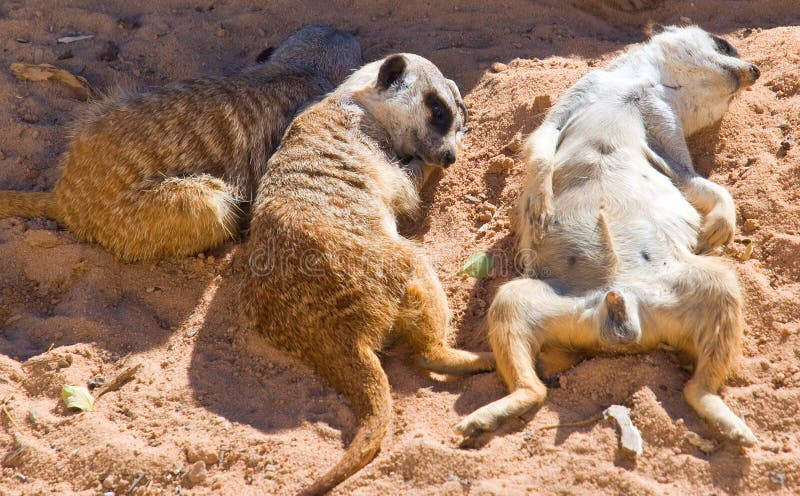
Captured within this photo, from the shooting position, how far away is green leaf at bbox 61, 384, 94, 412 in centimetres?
319

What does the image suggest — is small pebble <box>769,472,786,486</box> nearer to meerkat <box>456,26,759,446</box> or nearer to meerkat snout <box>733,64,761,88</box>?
meerkat <box>456,26,759,446</box>

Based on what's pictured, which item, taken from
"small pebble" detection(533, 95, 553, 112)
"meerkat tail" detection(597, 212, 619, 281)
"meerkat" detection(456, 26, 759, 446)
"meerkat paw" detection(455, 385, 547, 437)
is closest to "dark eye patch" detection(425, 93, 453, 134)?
"small pebble" detection(533, 95, 553, 112)

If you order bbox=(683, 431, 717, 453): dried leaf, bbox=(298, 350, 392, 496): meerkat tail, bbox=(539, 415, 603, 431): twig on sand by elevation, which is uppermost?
bbox=(683, 431, 717, 453): dried leaf

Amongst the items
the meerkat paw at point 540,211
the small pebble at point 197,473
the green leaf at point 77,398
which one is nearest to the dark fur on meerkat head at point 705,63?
the meerkat paw at point 540,211

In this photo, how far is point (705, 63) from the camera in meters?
3.92

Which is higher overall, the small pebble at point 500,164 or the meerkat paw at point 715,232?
the meerkat paw at point 715,232

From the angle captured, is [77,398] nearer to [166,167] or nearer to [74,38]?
[166,167]

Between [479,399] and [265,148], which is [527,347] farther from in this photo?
[265,148]

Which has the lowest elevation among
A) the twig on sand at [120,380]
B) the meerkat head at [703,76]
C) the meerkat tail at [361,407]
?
the twig on sand at [120,380]

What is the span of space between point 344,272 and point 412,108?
142cm

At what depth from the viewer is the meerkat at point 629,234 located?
2.95 m

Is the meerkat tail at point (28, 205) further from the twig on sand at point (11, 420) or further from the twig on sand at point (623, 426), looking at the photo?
the twig on sand at point (623, 426)

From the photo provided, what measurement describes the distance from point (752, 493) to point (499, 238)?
1.77 metres

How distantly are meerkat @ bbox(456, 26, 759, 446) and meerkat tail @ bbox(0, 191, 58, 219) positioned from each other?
2614mm
